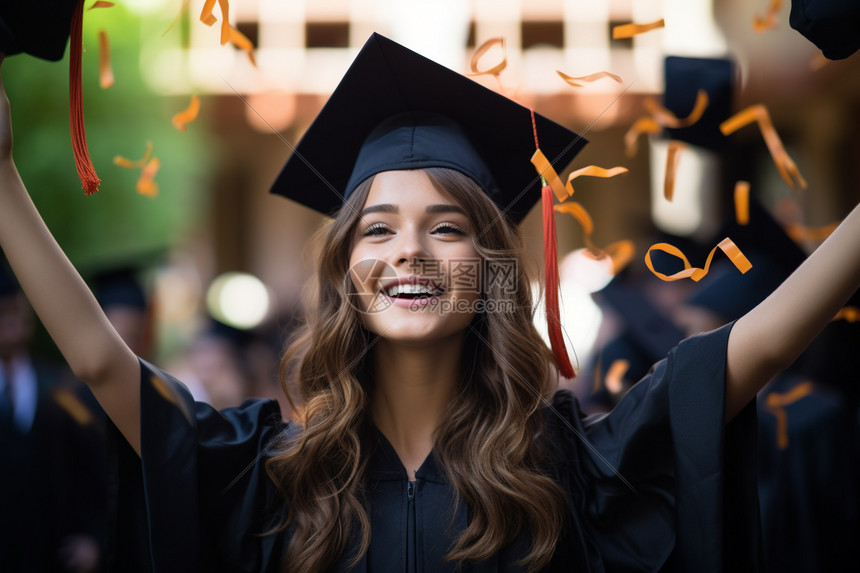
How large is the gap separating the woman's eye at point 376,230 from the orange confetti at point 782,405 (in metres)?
2.70

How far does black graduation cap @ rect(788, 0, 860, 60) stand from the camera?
5.00 ft

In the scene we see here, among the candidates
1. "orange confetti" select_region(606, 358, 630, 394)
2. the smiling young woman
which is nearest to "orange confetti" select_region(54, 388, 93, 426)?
the smiling young woman

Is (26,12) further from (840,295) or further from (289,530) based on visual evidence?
(840,295)

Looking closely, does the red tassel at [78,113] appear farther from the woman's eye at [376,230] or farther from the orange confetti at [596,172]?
the orange confetti at [596,172]

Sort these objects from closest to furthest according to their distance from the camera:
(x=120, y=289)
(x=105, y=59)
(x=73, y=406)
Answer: (x=105, y=59) → (x=73, y=406) → (x=120, y=289)

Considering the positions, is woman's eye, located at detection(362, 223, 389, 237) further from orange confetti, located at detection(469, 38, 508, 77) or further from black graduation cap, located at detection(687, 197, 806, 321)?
black graduation cap, located at detection(687, 197, 806, 321)

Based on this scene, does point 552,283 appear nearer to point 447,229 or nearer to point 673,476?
point 447,229

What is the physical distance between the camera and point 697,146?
12.1ft

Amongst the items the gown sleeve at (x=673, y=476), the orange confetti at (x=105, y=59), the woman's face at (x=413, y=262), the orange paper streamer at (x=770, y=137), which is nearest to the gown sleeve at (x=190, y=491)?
the woman's face at (x=413, y=262)

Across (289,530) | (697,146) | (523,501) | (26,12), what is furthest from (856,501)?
(26,12)

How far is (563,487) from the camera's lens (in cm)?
192

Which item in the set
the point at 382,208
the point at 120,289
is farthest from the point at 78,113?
the point at 120,289

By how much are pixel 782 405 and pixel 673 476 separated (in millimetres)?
2504

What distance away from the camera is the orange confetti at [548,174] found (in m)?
1.91
